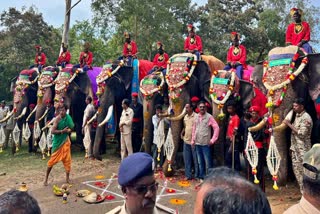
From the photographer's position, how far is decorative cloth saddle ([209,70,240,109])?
24.0 feet

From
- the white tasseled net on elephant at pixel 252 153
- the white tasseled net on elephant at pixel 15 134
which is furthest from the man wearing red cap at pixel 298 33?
the white tasseled net on elephant at pixel 15 134

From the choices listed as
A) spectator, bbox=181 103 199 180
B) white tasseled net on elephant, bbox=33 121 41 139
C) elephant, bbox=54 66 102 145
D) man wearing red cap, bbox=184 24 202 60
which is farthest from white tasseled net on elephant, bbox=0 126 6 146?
spectator, bbox=181 103 199 180

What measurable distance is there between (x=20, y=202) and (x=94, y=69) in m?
10.7

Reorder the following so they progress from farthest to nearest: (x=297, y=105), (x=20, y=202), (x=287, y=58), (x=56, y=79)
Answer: (x=56, y=79) → (x=287, y=58) → (x=297, y=105) → (x=20, y=202)

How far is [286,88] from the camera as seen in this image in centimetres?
646

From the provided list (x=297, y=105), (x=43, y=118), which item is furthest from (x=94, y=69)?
(x=297, y=105)

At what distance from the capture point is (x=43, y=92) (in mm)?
11148

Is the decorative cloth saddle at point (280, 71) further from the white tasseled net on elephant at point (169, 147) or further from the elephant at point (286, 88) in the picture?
the white tasseled net on elephant at point (169, 147)

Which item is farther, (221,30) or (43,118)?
(221,30)

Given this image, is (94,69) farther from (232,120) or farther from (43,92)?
(232,120)

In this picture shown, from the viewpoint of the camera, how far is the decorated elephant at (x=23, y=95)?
1171 cm

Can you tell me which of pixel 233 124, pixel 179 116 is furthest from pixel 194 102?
pixel 233 124

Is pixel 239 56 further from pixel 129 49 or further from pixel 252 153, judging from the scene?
pixel 129 49

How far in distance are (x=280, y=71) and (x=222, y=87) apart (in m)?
1.24
